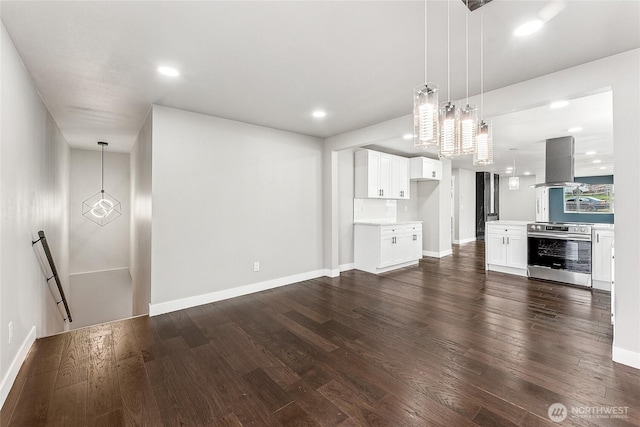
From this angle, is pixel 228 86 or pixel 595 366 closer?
pixel 595 366

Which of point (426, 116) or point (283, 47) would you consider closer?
point (426, 116)

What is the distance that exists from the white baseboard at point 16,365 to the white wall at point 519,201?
13.8 meters

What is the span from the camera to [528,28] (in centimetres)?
194

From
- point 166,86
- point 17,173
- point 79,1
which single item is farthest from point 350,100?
point 17,173

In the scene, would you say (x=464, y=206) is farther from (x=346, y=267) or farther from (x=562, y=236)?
(x=346, y=267)

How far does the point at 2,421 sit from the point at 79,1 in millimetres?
2607

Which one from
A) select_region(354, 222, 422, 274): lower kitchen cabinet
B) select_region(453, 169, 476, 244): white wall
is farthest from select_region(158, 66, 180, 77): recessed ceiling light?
select_region(453, 169, 476, 244): white wall

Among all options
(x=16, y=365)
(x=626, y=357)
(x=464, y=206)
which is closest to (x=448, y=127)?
(x=626, y=357)

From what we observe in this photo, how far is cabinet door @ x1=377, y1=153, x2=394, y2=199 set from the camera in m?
5.71

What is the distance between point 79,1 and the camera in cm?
167

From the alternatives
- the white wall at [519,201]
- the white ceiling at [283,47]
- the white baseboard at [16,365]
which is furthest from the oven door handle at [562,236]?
the white wall at [519,201]

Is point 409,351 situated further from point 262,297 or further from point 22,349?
point 22,349

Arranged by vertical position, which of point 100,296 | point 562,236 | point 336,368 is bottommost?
point 100,296

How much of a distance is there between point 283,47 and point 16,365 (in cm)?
326
